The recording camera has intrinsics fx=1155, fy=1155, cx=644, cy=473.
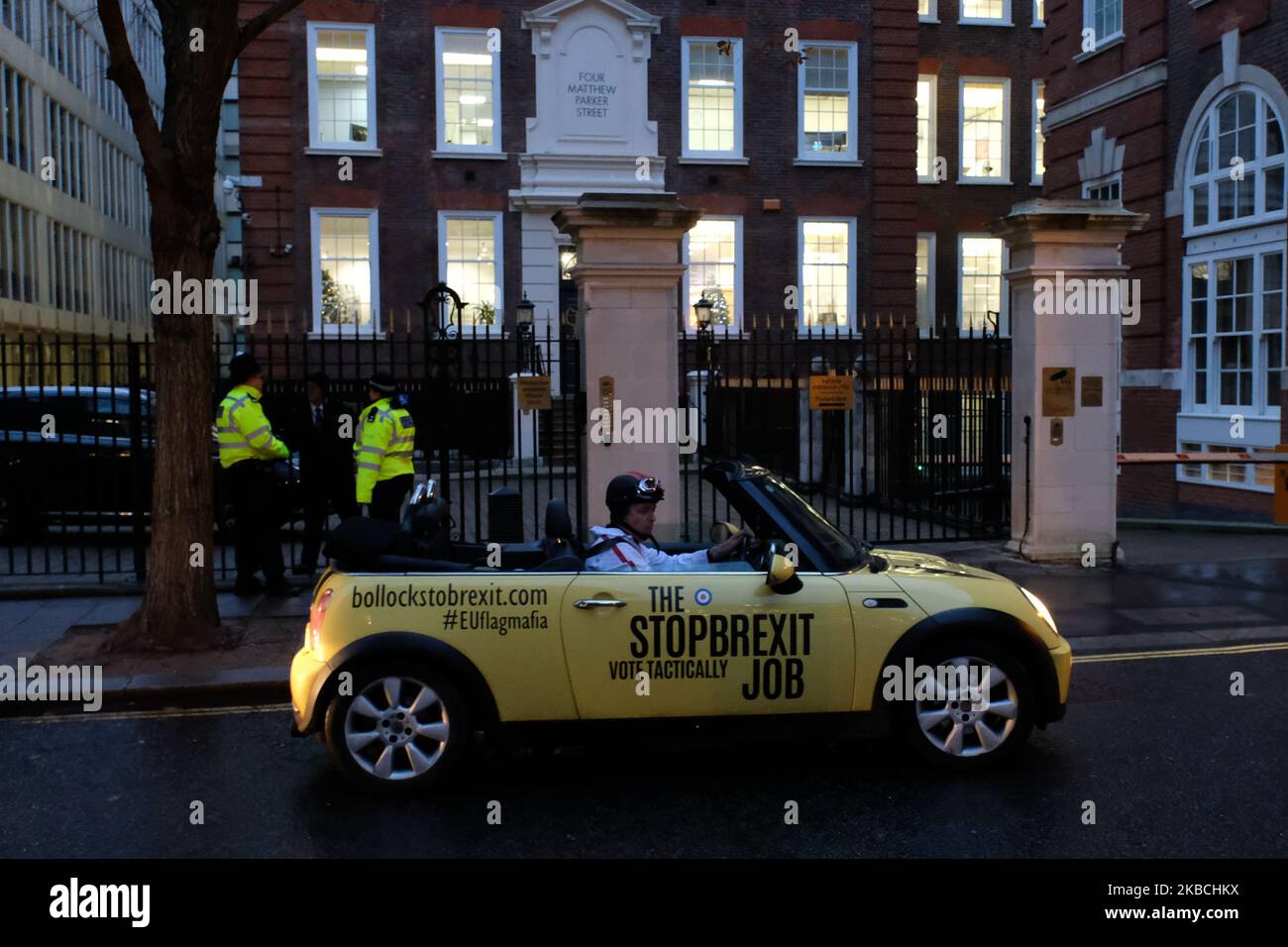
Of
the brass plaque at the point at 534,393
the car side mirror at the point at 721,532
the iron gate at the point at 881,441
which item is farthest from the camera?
Result: the iron gate at the point at 881,441

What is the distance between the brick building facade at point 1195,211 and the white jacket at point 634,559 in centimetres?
1291

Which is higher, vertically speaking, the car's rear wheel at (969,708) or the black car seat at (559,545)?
the black car seat at (559,545)

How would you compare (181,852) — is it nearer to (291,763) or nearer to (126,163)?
(291,763)

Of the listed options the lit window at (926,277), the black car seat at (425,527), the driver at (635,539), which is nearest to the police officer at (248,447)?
the black car seat at (425,527)

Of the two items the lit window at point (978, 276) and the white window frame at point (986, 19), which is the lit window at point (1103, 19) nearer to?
the lit window at point (978, 276)

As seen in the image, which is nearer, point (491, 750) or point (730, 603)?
point (730, 603)

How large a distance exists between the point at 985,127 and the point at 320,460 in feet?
80.4

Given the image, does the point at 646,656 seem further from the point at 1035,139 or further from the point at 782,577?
the point at 1035,139

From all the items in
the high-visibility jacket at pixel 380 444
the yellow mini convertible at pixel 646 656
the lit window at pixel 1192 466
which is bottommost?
the yellow mini convertible at pixel 646 656

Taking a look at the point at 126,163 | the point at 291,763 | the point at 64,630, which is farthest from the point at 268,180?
the point at 126,163

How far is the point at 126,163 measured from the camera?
1773 inches

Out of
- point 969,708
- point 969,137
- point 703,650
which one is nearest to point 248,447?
point 703,650

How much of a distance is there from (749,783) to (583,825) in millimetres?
934

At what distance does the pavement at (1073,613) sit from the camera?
291 inches
